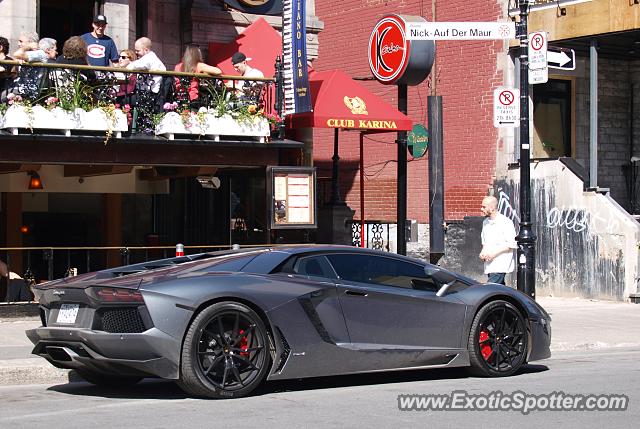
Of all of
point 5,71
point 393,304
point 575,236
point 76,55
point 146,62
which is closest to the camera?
point 393,304

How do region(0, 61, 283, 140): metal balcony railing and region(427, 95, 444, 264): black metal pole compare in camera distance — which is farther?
region(427, 95, 444, 264): black metal pole

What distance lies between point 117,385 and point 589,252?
13371 millimetres

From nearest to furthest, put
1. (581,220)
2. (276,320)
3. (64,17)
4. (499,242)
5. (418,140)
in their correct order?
(276,320) → (499,242) → (64,17) → (581,220) → (418,140)

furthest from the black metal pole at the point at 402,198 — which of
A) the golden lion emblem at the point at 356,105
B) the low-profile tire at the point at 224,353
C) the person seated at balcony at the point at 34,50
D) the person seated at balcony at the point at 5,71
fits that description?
the low-profile tire at the point at 224,353

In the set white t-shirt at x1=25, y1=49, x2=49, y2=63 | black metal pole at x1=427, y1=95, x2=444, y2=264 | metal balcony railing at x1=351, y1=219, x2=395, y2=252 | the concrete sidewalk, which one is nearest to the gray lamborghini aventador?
the concrete sidewalk

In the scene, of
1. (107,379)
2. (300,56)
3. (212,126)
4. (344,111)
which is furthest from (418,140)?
(107,379)

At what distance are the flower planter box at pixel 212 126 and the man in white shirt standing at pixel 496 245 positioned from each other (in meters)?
4.46

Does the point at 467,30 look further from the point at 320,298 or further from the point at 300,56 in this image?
the point at 320,298

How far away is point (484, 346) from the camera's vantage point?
10570 millimetres

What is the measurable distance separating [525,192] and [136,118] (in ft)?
19.1

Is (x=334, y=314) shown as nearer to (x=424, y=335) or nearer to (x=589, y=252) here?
(x=424, y=335)

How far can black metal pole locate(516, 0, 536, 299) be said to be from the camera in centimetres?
1499

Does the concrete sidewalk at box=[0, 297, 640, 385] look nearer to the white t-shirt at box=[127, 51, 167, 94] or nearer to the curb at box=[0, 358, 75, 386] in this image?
the curb at box=[0, 358, 75, 386]

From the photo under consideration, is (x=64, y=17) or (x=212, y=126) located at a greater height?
(x=64, y=17)
